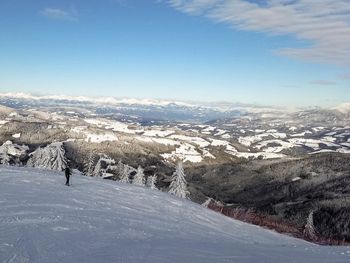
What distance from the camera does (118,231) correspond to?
76.6 feet

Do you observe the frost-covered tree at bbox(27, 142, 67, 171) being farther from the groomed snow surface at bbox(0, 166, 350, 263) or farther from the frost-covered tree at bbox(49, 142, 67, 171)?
the groomed snow surface at bbox(0, 166, 350, 263)

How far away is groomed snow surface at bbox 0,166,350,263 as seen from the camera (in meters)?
18.2

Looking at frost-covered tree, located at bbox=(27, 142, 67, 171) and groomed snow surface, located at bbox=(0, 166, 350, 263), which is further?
frost-covered tree, located at bbox=(27, 142, 67, 171)

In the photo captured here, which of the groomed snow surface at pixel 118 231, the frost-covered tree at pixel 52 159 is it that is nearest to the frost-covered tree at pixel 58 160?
the frost-covered tree at pixel 52 159

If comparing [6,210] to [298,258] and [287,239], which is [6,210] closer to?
[298,258]

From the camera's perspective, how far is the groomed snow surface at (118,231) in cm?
1823

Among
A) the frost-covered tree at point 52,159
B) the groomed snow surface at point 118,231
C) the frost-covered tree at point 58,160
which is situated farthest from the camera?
the frost-covered tree at point 52,159

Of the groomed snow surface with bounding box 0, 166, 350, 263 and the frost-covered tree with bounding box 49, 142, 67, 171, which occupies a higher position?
the groomed snow surface with bounding box 0, 166, 350, 263

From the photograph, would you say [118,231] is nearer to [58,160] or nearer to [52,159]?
[58,160]

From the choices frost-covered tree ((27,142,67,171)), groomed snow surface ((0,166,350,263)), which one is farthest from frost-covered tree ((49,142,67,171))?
groomed snow surface ((0,166,350,263))

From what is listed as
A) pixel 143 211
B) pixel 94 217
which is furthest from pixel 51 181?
pixel 94 217

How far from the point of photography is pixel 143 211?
102ft

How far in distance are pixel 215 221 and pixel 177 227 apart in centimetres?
657

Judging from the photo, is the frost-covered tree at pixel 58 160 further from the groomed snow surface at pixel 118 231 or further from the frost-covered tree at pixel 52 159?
the groomed snow surface at pixel 118 231
